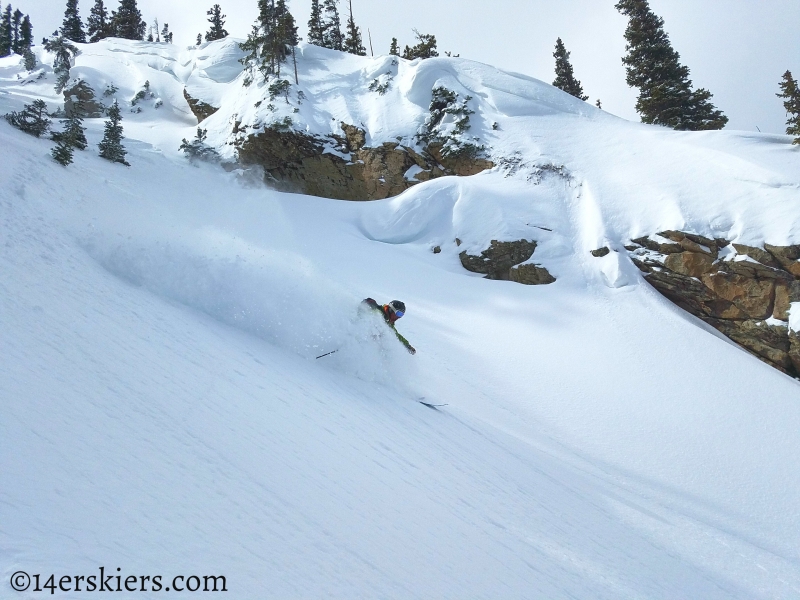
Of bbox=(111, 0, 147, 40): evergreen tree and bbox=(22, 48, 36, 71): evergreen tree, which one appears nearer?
bbox=(22, 48, 36, 71): evergreen tree

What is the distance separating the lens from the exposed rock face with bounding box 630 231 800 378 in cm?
1502

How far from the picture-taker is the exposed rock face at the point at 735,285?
15023 mm

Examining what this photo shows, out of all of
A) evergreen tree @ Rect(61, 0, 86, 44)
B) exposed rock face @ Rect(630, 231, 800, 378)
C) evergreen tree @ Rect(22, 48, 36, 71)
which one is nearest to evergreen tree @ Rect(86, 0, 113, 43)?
evergreen tree @ Rect(61, 0, 86, 44)

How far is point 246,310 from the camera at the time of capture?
8266 mm

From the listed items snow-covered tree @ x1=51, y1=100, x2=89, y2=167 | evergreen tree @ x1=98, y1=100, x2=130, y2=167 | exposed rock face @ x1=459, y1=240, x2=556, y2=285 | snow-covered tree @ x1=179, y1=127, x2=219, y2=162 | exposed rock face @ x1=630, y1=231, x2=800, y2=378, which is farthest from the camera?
snow-covered tree @ x1=179, y1=127, x2=219, y2=162

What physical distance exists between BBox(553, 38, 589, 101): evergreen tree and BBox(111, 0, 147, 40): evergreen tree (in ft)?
187

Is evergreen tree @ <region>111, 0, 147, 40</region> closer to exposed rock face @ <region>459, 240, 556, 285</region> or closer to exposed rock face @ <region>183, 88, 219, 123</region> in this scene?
exposed rock face @ <region>183, 88, 219, 123</region>

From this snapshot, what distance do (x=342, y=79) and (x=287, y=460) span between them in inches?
1587

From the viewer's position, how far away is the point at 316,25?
51.0 metres

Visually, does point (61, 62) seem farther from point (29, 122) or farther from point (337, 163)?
point (337, 163)

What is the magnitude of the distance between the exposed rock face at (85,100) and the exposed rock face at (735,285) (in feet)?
144

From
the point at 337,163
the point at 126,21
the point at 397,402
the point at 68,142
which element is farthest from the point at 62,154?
the point at 126,21

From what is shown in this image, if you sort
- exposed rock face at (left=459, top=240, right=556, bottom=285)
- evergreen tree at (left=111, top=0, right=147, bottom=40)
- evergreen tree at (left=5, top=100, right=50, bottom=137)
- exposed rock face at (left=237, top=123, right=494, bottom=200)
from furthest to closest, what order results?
evergreen tree at (left=111, top=0, right=147, bottom=40), exposed rock face at (left=237, top=123, right=494, bottom=200), evergreen tree at (left=5, top=100, right=50, bottom=137), exposed rock face at (left=459, top=240, right=556, bottom=285)

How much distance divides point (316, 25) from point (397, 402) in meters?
56.8
